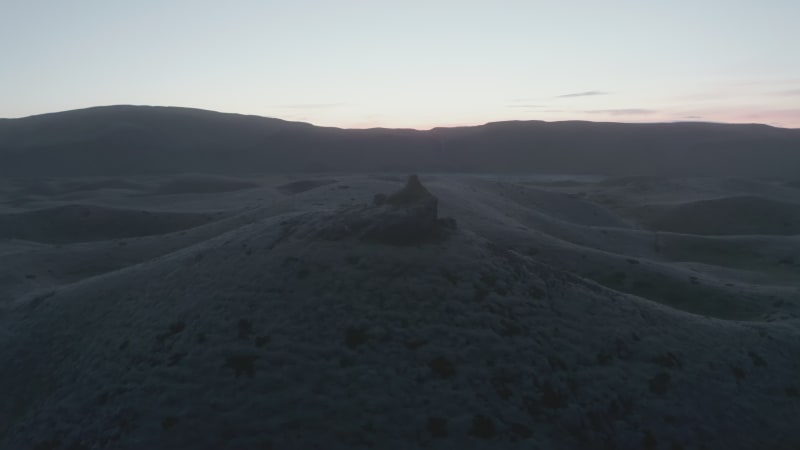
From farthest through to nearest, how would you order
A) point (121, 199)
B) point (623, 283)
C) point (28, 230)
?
point (121, 199) < point (28, 230) < point (623, 283)

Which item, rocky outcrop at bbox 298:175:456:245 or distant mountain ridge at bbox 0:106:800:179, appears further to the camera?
distant mountain ridge at bbox 0:106:800:179

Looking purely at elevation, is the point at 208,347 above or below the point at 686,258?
above

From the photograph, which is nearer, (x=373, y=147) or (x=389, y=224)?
(x=389, y=224)

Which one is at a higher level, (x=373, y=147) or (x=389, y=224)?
(x=389, y=224)

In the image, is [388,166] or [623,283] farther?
[388,166]

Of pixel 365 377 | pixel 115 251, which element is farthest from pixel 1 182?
pixel 365 377

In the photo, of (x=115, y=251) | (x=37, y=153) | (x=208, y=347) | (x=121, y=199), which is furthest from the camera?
(x=37, y=153)

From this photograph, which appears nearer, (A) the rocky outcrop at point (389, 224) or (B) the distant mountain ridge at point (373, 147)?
(A) the rocky outcrop at point (389, 224)

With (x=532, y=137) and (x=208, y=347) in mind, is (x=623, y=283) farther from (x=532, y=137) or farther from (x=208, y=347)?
(x=532, y=137)
